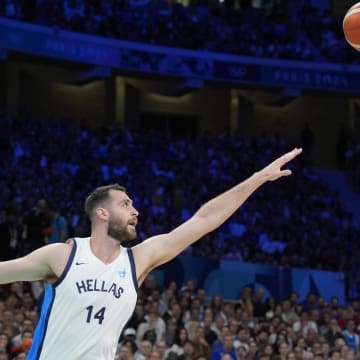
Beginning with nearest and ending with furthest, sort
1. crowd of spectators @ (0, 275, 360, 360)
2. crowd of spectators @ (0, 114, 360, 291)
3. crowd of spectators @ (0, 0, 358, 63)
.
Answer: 1. crowd of spectators @ (0, 275, 360, 360)
2. crowd of spectators @ (0, 114, 360, 291)
3. crowd of spectators @ (0, 0, 358, 63)

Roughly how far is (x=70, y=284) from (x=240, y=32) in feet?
85.3

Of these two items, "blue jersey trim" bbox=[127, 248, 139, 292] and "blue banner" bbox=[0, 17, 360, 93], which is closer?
"blue jersey trim" bbox=[127, 248, 139, 292]

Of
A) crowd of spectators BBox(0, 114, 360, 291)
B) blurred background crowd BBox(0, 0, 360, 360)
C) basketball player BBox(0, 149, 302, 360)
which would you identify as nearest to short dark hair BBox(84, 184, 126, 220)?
basketball player BBox(0, 149, 302, 360)

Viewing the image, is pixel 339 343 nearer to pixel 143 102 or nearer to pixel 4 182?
pixel 4 182

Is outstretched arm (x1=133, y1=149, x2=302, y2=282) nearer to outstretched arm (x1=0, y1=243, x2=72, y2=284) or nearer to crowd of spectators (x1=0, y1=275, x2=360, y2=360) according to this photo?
outstretched arm (x1=0, y1=243, x2=72, y2=284)

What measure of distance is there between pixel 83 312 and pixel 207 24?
84.2 feet

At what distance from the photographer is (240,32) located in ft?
100

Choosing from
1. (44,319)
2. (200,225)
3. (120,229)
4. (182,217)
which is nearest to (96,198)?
(120,229)

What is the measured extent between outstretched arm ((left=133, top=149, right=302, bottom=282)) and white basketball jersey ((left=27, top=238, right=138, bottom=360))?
0.21 m

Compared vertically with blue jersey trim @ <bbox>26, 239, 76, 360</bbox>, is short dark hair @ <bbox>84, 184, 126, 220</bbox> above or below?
above

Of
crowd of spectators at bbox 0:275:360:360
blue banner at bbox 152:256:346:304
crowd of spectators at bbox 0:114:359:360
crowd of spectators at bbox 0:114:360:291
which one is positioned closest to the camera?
crowd of spectators at bbox 0:275:360:360

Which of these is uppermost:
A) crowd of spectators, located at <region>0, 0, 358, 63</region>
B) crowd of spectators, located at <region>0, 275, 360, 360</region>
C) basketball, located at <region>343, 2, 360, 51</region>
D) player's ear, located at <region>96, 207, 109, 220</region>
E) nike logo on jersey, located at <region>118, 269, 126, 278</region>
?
crowd of spectators, located at <region>0, 0, 358, 63</region>

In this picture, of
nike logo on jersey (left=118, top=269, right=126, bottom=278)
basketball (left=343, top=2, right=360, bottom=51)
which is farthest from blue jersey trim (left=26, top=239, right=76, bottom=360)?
basketball (left=343, top=2, right=360, bottom=51)

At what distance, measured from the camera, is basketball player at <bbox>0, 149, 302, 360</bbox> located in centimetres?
521
